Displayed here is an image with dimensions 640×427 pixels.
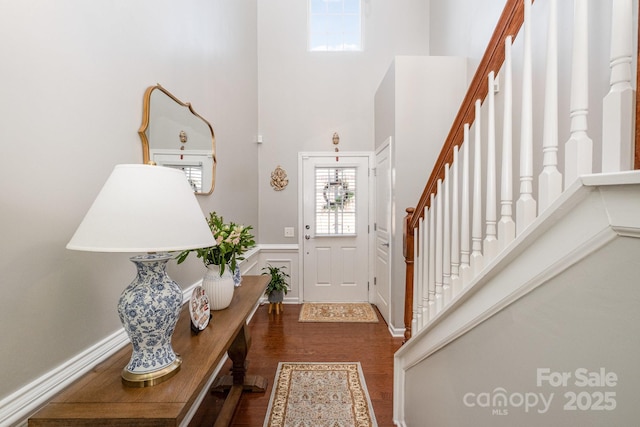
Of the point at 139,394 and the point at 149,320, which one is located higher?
the point at 149,320

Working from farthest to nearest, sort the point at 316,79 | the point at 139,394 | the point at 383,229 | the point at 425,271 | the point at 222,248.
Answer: the point at 316,79 < the point at 383,229 < the point at 425,271 < the point at 222,248 < the point at 139,394

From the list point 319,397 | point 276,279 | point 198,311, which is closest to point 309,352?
point 319,397

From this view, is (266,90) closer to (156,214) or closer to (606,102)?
(156,214)

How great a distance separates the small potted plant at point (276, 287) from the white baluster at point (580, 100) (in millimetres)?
3363

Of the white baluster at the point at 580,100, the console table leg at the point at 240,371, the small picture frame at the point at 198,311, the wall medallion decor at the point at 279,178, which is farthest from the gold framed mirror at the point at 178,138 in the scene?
the wall medallion decor at the point at 279,178

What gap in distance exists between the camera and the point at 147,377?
2.98ft

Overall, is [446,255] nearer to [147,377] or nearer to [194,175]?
[147,377]

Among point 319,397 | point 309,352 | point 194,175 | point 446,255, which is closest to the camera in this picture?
point 446,255

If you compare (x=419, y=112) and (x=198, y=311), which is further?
(x=419, y=112)

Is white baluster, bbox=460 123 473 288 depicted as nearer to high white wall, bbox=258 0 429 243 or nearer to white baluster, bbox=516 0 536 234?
white baluster, bbox=516 0 536 234

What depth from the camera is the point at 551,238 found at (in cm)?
73

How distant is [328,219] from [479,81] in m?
3.13

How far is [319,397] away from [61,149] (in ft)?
6.77

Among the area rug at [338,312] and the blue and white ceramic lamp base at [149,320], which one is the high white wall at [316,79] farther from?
the blue and white ceramic lamp base at [149,320]
